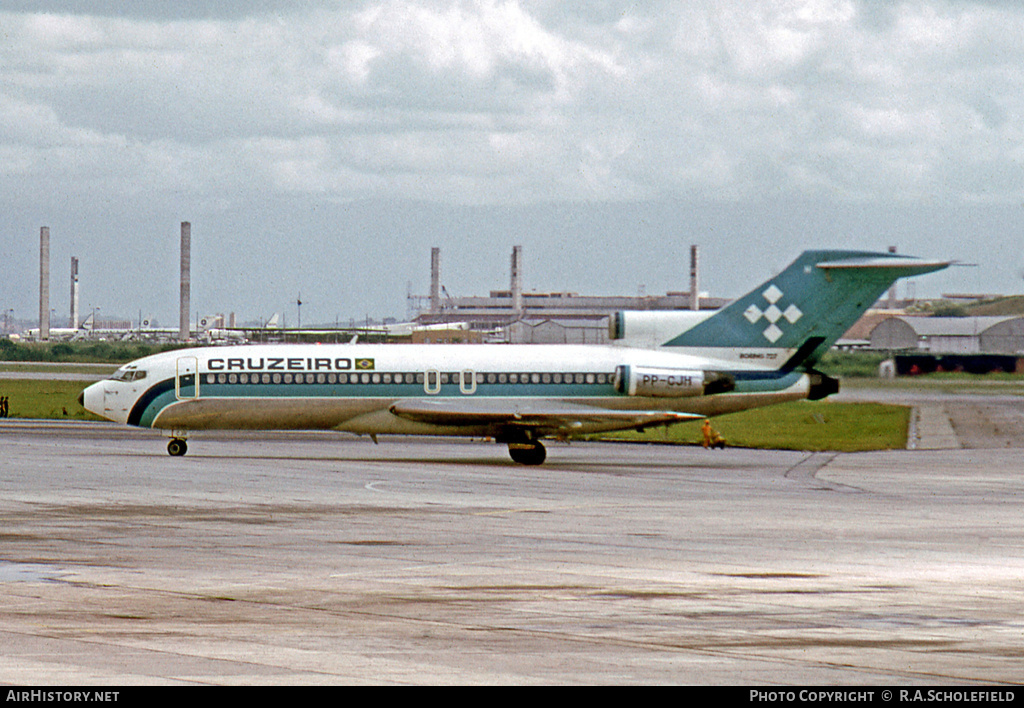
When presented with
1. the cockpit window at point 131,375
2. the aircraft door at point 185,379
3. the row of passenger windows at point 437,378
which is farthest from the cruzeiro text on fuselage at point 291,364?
the cockpit window at point 131,375

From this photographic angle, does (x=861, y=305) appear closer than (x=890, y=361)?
Yes

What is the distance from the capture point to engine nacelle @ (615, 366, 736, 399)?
136 feet

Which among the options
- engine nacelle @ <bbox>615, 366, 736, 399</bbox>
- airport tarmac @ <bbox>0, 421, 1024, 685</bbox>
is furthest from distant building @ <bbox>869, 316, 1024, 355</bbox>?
airport tarmac @ <bbox>0, 421, 1024, 685</bbox>

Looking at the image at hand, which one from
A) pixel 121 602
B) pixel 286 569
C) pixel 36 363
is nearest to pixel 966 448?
pixel 286 569

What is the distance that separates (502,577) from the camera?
58.9 feet

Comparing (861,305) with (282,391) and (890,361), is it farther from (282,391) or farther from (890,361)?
(282,391)

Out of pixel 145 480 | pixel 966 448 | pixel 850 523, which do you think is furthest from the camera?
pixel 966 448

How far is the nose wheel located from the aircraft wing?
7.26 m

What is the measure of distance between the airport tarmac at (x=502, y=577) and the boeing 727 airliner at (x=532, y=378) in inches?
212

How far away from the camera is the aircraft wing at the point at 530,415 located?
4112cm

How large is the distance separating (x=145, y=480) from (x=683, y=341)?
1874 centimetres

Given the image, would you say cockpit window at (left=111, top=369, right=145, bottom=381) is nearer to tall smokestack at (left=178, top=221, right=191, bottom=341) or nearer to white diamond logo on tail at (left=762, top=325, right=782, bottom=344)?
white diamond logo on tail at (left=762, top=325, right=782, bottom=344)

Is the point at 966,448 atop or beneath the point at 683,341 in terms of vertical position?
beneath

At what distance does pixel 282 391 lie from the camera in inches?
1641
